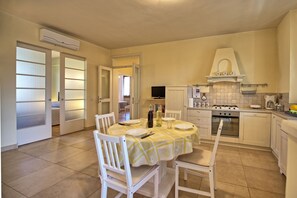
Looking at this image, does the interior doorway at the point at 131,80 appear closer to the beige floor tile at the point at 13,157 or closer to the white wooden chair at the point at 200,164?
the beige floor tile at the point at 13,157

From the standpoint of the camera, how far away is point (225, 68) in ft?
13.1

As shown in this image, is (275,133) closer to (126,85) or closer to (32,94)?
(32,94)

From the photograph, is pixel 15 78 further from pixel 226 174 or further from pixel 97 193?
pixel 226 174

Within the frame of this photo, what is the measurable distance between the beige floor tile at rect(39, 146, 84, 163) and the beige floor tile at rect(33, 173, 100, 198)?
2.58 ft

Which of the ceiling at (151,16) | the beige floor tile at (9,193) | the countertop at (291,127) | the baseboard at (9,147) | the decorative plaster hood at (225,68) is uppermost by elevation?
the ceiling at (151,16)

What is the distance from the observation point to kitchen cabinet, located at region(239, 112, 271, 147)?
11.0 feet

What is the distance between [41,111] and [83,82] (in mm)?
1487

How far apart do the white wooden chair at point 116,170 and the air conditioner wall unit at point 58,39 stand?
3.44m

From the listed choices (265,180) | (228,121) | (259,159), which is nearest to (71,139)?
(228,121)

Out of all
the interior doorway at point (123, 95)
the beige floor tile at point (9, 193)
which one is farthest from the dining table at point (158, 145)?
the interior doorway at point (123, 95)

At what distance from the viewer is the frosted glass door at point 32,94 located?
3543 mm

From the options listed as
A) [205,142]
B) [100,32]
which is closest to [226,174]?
[205,142]

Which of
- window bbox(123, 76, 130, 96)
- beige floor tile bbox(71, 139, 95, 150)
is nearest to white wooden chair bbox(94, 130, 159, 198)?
beige floor tile bbox(71, 139, 95, 150)

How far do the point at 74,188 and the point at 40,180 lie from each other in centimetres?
59
